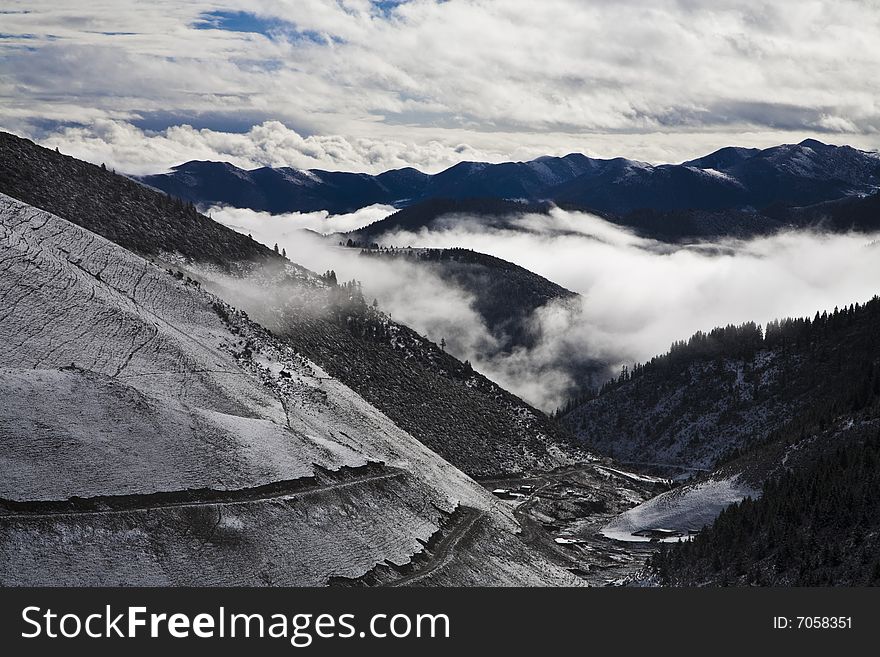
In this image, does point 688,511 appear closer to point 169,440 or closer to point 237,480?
point 237,480

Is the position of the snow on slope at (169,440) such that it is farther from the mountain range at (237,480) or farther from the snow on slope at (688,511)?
the snow on slope at (688,511)

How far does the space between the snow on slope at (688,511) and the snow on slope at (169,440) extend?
104ft

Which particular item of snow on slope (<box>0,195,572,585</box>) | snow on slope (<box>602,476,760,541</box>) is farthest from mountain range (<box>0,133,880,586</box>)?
snow on slope (<box>602,476,760,541</box>)

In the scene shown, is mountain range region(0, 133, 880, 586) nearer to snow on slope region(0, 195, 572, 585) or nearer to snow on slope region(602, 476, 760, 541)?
snow on slope region(0, 195, 572, 585)

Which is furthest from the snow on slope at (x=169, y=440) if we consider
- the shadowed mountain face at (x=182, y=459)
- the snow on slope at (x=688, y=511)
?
the snow on slope at (x=688, y=511)

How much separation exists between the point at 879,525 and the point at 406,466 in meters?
70.5

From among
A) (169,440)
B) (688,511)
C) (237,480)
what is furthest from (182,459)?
(688,511)

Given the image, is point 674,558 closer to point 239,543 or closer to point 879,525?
point 879,525

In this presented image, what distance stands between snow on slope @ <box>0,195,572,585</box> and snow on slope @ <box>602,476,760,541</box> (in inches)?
1242

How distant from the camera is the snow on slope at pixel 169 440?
4050 inches

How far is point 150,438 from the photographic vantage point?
119 meters

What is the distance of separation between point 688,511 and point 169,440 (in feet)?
359

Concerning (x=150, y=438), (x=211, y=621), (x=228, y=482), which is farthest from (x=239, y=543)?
(x=211, y=621)

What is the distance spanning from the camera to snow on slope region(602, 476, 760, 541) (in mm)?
185375
